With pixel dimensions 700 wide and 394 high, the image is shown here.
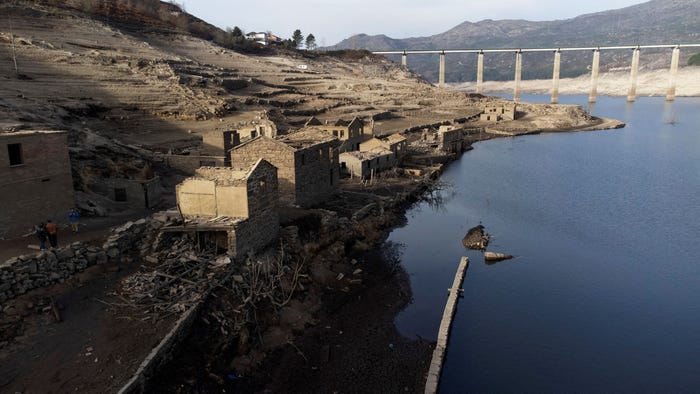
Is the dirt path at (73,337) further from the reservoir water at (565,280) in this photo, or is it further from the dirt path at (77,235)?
the reservoir water at (565,280)

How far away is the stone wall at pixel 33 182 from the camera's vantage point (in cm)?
1619

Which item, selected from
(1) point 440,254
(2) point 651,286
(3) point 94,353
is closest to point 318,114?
(1) point 440,254

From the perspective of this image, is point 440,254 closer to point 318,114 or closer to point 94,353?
point 94,353

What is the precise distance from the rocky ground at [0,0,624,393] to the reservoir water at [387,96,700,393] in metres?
2.00

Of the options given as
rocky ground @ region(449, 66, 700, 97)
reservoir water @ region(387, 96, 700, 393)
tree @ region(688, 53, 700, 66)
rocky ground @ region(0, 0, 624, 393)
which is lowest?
reservoir water @ region(387, 96, 700, 393)

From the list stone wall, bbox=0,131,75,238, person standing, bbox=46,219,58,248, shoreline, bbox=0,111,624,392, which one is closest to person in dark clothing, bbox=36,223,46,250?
person standing, bbox=46,219,58,248

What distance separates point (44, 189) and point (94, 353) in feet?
24.9

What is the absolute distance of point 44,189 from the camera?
56.8 ft

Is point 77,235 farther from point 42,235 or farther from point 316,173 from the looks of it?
point 316,173

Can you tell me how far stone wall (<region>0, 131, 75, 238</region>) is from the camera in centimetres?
1619

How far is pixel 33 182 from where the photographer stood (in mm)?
16969

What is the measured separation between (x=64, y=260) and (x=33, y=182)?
3649mm

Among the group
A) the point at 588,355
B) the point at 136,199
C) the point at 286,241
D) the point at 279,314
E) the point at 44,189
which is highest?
the point at 44,189

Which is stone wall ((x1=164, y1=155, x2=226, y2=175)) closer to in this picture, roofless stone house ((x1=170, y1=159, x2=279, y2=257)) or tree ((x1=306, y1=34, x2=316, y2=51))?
roofless stone house ((x1=170, y1=159, x2=279, y2=257))
